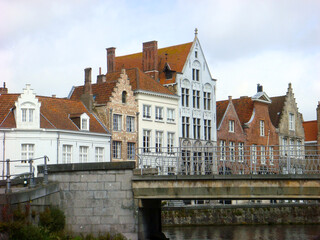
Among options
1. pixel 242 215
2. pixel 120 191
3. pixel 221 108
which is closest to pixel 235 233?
pixel 242 215

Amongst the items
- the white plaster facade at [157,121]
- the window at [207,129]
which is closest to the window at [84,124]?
the white plaster facade at [157,121]

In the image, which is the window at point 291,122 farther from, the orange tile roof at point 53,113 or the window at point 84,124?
the window at point 84,124

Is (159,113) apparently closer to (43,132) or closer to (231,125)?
(231,125)

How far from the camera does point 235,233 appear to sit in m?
45.2

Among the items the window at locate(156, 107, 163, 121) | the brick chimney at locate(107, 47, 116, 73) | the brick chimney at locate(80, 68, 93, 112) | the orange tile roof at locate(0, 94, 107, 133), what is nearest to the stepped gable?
the window at locate(156, 107, 163, 121)

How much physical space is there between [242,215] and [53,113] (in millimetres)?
17539

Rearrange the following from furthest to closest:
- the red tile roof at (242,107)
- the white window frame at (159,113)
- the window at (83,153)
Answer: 1. the red tile roof at (242,107)
2. the white window frame at (159,113)
3. the window at (83,153)

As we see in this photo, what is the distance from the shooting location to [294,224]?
57.5 m

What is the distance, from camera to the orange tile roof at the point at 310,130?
82125 millimetres

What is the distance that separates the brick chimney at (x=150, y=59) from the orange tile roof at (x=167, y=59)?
1276 mm

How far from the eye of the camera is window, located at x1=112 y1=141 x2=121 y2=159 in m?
53.7

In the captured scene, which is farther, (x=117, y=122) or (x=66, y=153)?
(x=117, y=122)

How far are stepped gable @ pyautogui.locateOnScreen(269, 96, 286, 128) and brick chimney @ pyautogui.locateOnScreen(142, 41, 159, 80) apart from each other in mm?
19018

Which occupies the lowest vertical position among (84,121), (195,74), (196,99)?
(84,121)
